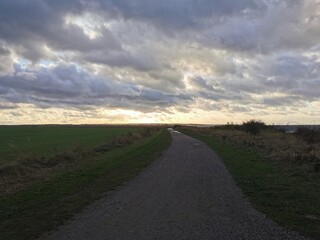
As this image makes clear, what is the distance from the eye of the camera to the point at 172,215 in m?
9.16

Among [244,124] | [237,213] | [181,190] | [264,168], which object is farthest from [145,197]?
[244,124]

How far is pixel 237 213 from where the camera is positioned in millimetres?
9391

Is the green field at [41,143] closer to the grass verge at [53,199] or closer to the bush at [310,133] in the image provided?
the grass verge at [53,199]

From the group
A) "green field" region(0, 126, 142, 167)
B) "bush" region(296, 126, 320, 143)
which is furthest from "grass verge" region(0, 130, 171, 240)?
"bush" region(296, 126, 320, 143)

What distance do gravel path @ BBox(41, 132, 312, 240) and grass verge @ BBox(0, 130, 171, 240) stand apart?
18.5 inches

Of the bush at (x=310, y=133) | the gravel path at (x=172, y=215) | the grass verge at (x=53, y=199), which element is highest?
the bush at (x=310, y=133)

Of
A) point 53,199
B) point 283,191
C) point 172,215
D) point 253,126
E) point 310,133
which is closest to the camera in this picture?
point 172,215

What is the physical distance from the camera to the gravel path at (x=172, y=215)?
24.8ft

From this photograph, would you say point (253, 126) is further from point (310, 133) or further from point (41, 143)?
point (41, 143)

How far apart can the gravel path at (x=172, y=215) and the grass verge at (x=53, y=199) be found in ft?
1.54

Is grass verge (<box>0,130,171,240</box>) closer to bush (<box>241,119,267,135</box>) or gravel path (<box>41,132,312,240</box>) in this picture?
gravel path (<box>41,132,312,240</box>)

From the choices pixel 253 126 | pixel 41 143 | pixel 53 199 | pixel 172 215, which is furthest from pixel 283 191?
pixel 253 126

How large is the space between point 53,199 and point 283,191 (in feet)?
24.0

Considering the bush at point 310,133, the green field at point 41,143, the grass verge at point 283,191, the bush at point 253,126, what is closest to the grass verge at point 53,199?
the grass verge at point 283,191
